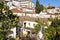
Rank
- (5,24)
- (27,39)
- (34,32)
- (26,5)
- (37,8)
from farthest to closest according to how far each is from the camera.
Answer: (26,5) < (37,8) < (34,32) < (27,39) < (5,24)

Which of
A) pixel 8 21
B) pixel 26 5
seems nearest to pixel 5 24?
pixel 8 21

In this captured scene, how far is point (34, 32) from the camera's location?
2012cm

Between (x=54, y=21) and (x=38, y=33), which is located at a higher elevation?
(x=54, y=21)

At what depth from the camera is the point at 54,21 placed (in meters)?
14.7

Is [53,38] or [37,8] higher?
[53,38]

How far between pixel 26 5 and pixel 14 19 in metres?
31.3

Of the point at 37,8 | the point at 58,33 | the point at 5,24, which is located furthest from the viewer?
the point at 37,8

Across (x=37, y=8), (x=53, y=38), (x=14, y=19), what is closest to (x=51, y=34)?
(x=53, y=38)

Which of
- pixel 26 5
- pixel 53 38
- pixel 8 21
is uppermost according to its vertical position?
pixel 8 21

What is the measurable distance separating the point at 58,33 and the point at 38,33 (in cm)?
590

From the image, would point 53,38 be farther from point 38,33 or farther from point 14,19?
point 38,33

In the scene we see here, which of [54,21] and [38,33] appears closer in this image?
[54,21]

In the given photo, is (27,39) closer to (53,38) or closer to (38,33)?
(38,33)

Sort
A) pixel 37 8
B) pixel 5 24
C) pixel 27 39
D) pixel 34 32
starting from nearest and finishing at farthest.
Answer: pixel 5 24 < pixel 27 39 < pixel 34 32 < pixel 37 8
